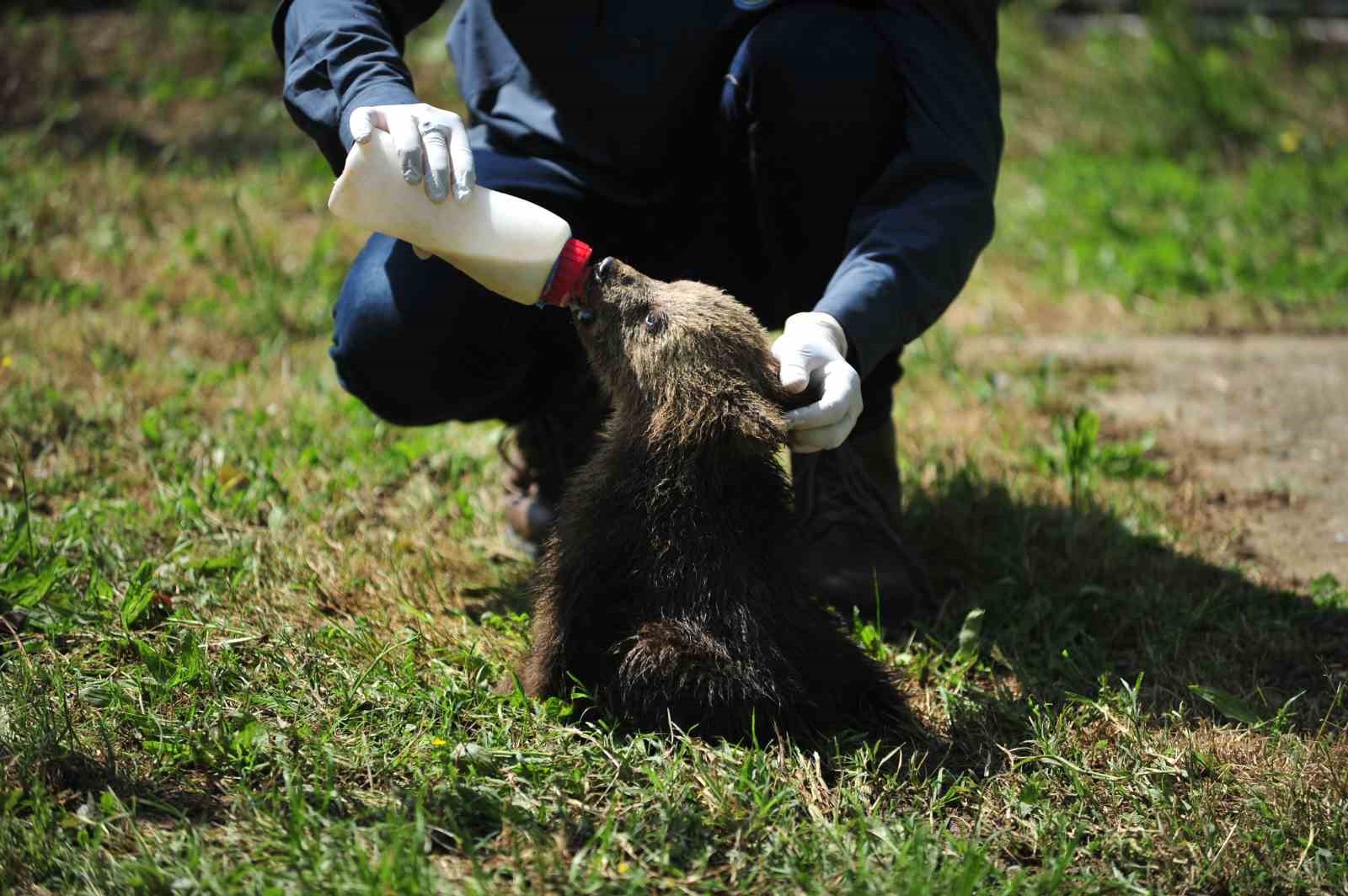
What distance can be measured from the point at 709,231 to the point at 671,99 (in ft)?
1.12

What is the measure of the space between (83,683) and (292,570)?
1.91 ft

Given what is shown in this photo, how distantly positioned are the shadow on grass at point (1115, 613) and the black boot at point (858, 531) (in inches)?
4.0

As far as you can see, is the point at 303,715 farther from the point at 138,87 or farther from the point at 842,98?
the point at 138,87

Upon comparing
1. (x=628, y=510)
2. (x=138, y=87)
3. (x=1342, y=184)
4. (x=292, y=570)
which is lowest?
(x=1342, y=184)

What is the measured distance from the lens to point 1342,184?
18.4 ft

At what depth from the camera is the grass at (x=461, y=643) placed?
1.96 m

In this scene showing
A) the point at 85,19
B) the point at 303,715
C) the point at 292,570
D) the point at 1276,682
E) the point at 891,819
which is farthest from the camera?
the point at 85,19

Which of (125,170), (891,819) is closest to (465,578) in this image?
(891,819)

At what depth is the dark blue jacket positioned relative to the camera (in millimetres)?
2420

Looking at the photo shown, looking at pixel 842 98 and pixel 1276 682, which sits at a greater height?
pixel 842 98

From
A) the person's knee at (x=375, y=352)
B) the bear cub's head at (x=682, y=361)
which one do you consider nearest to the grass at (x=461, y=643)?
the person's knee at (x=375, y=352)

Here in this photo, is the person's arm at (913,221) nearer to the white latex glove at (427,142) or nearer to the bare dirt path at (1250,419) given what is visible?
the white latex glove at (427,142)

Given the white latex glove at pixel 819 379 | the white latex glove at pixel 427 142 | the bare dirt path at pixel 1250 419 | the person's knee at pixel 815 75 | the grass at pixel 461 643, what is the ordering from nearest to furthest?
the grass at pixel 461 643
the white latex glove at pixel 427 142
the white latex glove at pixel 819 379
the person's knee at pixel 815 75
the bare dirt path at pixel 1250 419

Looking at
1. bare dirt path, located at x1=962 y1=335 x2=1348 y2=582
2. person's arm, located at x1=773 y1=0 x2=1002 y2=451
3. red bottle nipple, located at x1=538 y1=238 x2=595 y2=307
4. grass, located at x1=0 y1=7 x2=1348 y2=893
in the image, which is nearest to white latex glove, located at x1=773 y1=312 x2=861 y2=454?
person's arm, located at x1=773 y1=0 x2=1002 y2=451
